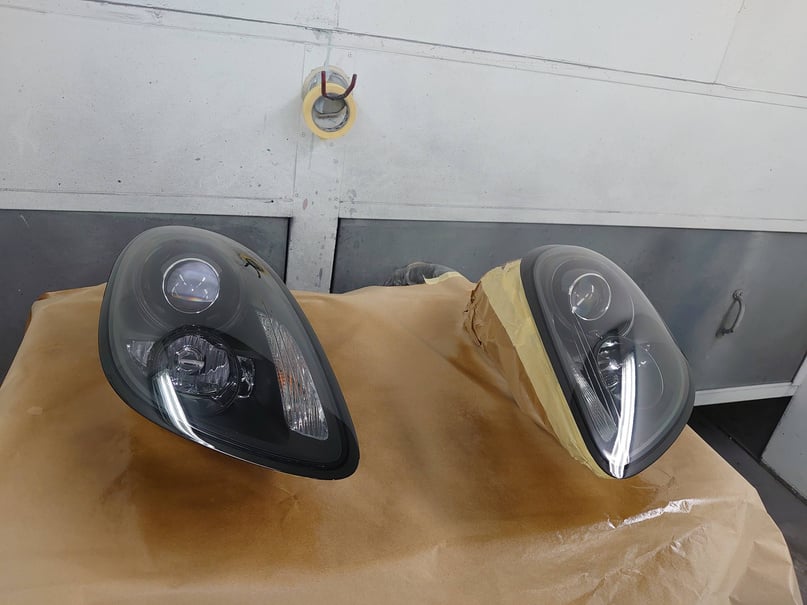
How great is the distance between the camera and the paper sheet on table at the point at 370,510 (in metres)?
0.52

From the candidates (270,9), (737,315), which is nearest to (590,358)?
(270,9)

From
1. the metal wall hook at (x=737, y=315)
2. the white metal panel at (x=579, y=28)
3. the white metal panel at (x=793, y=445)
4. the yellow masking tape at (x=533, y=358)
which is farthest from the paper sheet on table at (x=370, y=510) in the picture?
the white metal panel at (x=793, y=445)

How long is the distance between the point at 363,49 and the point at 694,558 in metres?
0.92

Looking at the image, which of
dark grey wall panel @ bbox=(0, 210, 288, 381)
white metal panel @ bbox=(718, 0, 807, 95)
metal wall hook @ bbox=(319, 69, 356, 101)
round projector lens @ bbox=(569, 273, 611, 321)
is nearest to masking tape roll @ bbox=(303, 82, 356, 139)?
metal wall hook @ bbox=(319, 69, 356, 101)

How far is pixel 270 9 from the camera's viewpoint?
993 millimetres

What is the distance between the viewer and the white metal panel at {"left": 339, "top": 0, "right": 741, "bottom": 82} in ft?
3.55

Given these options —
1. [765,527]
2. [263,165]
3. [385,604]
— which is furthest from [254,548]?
[263,165]

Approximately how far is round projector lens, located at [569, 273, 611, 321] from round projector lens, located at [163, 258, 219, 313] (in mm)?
401

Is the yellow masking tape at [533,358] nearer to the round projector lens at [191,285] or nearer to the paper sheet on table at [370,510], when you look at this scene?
the paper sheet on table at [370,510]

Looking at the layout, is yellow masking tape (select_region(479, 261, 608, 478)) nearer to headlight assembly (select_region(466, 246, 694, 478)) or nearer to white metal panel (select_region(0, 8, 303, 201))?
headlight assembly (select_region(466, 246, 694, 478))

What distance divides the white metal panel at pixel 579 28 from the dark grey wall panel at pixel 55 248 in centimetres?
47

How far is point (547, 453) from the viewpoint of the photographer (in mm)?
714

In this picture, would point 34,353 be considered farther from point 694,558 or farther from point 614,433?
point 694,558

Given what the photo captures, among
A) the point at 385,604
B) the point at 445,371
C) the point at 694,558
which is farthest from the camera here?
the point at 445,371
